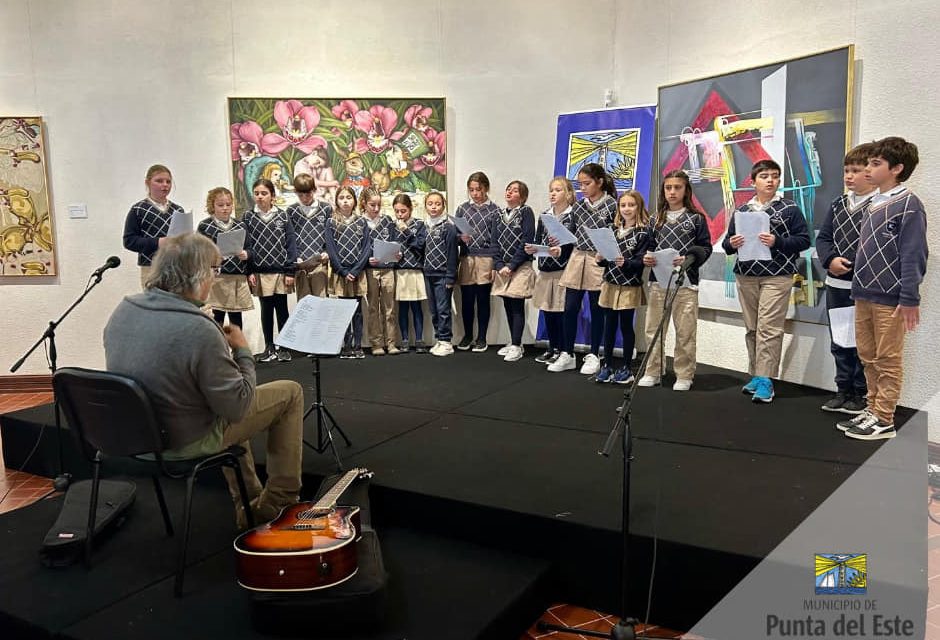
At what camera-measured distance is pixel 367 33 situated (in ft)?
21.2

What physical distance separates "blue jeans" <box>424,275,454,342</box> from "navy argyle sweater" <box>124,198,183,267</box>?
6.97ft

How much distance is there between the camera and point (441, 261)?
243 inches

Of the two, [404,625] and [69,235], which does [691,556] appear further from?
[69,235]

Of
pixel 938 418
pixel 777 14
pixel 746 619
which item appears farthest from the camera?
pixel 777 14

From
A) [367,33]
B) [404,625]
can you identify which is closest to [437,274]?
[367,33]

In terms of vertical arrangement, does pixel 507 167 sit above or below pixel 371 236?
above

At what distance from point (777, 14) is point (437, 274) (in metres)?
3.16

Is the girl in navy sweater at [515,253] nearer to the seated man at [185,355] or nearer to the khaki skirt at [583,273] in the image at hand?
the khaki skirt at [583,273]

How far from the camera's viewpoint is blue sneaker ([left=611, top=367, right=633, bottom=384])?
5.06m

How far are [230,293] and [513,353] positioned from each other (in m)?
2.33

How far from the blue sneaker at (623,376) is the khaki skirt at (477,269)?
1.55 m

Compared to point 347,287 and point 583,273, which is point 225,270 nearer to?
point 347,287

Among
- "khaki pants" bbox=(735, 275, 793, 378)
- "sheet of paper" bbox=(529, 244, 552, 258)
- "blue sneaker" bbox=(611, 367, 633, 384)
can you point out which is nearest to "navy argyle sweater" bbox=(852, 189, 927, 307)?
"khaki pants" bbox=(735, 275, 793, 378)

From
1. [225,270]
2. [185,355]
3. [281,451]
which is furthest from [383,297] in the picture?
[185,355]
